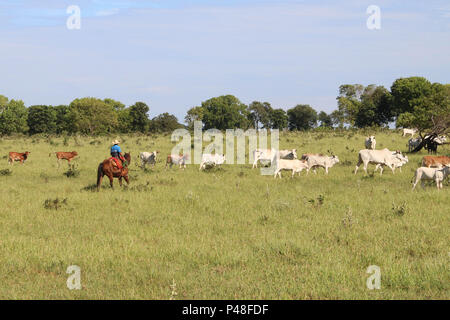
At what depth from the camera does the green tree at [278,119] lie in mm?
131500

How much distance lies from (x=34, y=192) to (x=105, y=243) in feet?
26.0

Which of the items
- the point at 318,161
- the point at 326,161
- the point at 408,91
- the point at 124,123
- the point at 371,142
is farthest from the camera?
the point at 124,123

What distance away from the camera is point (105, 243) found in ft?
32.6

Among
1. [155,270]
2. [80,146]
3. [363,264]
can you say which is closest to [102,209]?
[155,270]

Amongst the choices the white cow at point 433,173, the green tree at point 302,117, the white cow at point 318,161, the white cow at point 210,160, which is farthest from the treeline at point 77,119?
the white cow at point 433,173

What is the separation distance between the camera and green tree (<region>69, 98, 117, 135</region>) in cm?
10394

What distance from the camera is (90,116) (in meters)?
106

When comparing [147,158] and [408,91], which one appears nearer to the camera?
[147,158]

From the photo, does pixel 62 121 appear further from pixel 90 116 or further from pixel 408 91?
pixel 408 91

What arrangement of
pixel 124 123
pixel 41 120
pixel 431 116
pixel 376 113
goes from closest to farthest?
pixel 431 116, pixel 376 113, pixel 41 120, pixel 124 123

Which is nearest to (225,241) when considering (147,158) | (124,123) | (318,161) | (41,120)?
(318,161)

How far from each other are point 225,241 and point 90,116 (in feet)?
332

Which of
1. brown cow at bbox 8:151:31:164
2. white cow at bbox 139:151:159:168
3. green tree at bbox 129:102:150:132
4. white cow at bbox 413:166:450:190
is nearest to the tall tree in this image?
green tree at bbox 129:102:150:132

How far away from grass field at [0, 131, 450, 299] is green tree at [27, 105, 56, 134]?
97.6 m
